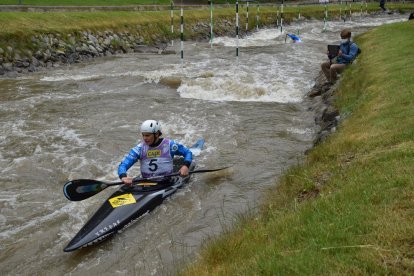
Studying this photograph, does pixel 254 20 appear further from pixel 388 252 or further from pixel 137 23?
pixel 388 252

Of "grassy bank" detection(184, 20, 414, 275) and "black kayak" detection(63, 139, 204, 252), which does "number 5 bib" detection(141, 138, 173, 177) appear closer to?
"black kayak" detection(63, 139, 204, 252)

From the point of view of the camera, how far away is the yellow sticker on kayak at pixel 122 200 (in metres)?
6.22

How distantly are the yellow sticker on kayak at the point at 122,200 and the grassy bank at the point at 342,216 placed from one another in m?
1.97

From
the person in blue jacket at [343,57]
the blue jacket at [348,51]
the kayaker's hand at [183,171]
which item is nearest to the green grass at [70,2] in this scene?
the person in blue jacket at [343,57]

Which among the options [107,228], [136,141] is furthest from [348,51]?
[107,228]

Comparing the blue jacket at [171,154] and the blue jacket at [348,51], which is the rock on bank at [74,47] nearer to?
the blue jacket at [171,154]

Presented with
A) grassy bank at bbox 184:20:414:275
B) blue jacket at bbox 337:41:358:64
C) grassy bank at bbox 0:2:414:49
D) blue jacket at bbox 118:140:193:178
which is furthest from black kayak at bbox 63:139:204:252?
grassy bank at bbox 0:2:414:49

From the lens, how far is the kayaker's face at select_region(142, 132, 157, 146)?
279 inches

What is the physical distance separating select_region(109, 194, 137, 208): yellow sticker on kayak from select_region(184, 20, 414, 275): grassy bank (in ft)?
6.46

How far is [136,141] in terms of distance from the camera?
33.1 feet

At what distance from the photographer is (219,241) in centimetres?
434

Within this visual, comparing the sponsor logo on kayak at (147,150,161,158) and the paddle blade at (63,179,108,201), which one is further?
the sponsor logo on kayak at (147,150,161,158)

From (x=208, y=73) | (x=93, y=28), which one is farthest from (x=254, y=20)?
(x=208, y=73)

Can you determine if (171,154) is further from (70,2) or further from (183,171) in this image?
(70,2)
